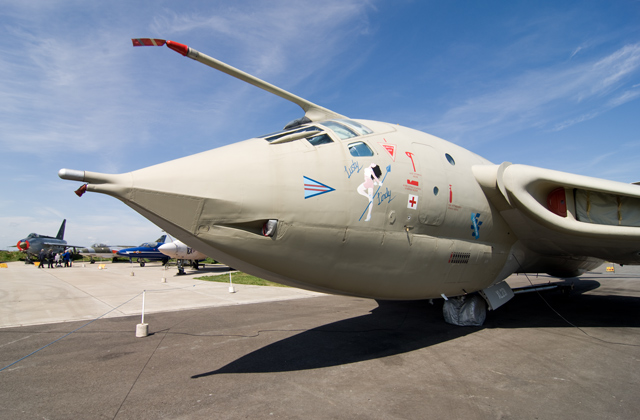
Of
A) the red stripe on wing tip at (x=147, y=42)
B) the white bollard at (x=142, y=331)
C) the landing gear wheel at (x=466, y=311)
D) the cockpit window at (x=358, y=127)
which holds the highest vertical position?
the red stripe on wing tip at (x=147, y=42)

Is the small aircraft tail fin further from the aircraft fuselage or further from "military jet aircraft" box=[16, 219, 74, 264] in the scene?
the aircraft fuselage

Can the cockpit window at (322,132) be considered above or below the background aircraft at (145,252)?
above

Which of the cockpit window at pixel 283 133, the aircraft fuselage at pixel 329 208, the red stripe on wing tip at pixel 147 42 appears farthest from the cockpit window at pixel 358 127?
the red stripe on wing tip at pixel 147 42

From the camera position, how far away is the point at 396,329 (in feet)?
26.0

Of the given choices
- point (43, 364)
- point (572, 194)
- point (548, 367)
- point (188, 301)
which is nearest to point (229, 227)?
point (43, 364)

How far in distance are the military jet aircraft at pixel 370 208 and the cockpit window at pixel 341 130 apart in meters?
0.03

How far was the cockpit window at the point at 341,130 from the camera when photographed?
17.8ft

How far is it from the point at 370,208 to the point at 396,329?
411 centimetres

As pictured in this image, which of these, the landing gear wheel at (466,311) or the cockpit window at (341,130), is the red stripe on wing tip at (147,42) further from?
the landing gear wheel at (466,311)

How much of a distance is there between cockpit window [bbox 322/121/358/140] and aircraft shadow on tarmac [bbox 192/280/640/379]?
11.9 feet

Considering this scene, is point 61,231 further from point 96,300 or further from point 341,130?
point 341,130

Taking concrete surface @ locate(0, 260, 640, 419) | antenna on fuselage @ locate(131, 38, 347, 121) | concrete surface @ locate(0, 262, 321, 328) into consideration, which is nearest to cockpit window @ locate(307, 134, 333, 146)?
antenna on fuselage @ locate(131, 38, 347, 121)

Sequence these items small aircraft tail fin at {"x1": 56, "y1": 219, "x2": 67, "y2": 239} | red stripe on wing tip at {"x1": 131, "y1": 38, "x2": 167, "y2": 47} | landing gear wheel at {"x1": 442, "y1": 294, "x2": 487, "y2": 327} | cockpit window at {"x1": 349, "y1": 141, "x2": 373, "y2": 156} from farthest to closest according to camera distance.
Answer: small aircraft tail fin at {"x1": 56, "y1": 219, "x2": 67, "y2": 239} → landing gear wheel at {"x1": 442, "y1": 294, "x2": 487, "y2": 327} → cockpit window at {"x1": 349, "y1": 141, "x2": 373, "y2": 156} → red stripe on wing tip at {"x1": 131, "y1": 38, "x2": 167, "y2": 47}

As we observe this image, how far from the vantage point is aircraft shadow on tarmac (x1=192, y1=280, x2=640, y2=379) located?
576 centimetres
